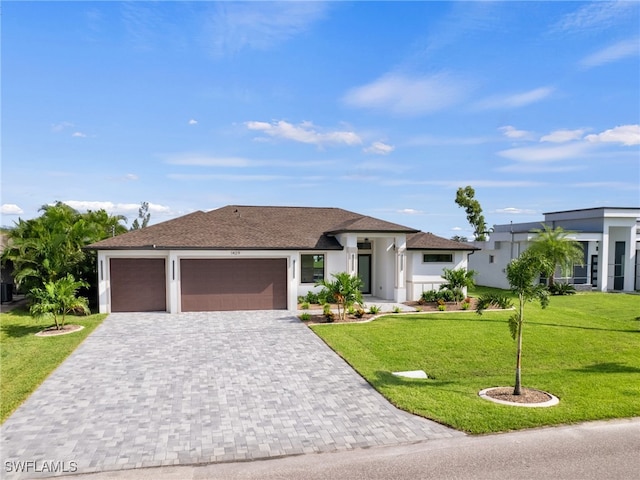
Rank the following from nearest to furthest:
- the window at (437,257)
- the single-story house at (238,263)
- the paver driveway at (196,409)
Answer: the paver driveway at (196,409) → the single-story house at (238,263) → the window at (437,257)

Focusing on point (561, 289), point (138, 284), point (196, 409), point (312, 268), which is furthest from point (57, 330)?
point (561, 289)

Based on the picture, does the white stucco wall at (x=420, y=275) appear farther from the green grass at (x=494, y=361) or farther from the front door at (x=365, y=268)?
the green grass at (x=494, y=361)

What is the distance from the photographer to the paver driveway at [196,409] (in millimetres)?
6637

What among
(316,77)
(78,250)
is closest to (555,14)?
(316,77)

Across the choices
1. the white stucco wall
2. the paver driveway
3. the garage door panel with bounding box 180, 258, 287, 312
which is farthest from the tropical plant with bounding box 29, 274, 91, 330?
the white stucco wall

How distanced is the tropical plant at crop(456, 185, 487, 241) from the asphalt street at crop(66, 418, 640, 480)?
120 ft

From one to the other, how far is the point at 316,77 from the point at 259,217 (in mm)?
10500

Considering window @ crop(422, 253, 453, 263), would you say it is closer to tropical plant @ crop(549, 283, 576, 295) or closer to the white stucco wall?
the white stucco wall

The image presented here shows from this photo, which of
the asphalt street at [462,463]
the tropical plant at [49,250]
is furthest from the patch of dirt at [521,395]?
the tropical plant at [49,250]

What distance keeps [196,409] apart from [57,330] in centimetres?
977

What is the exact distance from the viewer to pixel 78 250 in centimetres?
1991

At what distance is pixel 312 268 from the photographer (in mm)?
22094

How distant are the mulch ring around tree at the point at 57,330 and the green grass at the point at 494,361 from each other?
8.69 meters

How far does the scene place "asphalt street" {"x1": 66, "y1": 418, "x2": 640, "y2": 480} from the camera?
589cm
